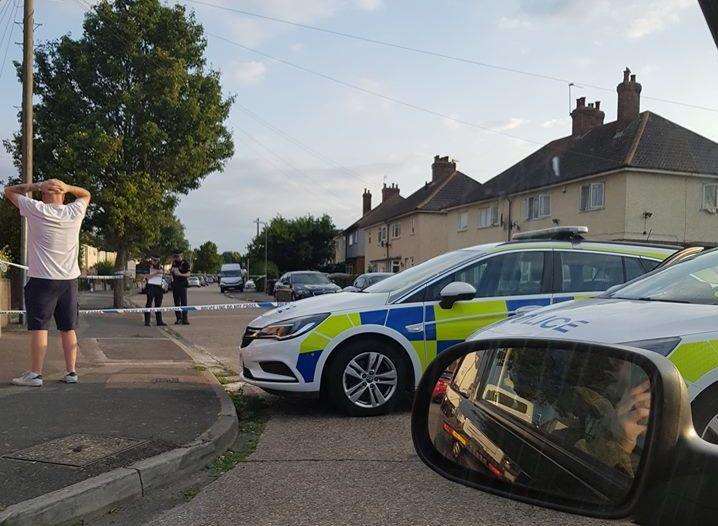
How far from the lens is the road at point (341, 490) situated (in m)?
3.52

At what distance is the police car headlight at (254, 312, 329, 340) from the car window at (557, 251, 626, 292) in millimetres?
2407

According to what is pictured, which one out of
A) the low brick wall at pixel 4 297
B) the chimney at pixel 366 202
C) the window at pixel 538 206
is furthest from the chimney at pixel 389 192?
the low brick wall at pixel 4 297

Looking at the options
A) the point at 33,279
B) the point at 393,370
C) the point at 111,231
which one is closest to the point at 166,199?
the point at 111,231

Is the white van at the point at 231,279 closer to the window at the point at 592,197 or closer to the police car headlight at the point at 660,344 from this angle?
the window at the point at 592,197

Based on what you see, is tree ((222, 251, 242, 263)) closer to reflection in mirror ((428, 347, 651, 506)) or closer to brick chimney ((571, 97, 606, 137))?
brick chimney ((571, 97, 606, 137))

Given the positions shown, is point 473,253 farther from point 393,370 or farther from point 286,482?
point 286,482

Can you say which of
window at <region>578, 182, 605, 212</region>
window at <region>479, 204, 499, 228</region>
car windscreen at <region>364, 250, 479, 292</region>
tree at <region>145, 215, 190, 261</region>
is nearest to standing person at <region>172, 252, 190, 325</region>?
car windscreen at <region>364, 250, 479, 292</region>

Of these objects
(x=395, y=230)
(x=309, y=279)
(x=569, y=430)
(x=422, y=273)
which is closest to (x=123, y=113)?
(x=309, y=279)

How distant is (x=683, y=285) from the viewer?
324 centimetres

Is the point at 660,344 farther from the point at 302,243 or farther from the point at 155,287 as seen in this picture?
the point at 302,243

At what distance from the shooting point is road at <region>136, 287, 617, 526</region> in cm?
352

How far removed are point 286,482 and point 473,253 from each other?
313 centimetres

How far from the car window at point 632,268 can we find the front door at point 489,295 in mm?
784

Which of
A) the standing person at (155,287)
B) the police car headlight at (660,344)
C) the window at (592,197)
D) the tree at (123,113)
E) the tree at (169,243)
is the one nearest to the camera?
the police car headlight at (660,344)
